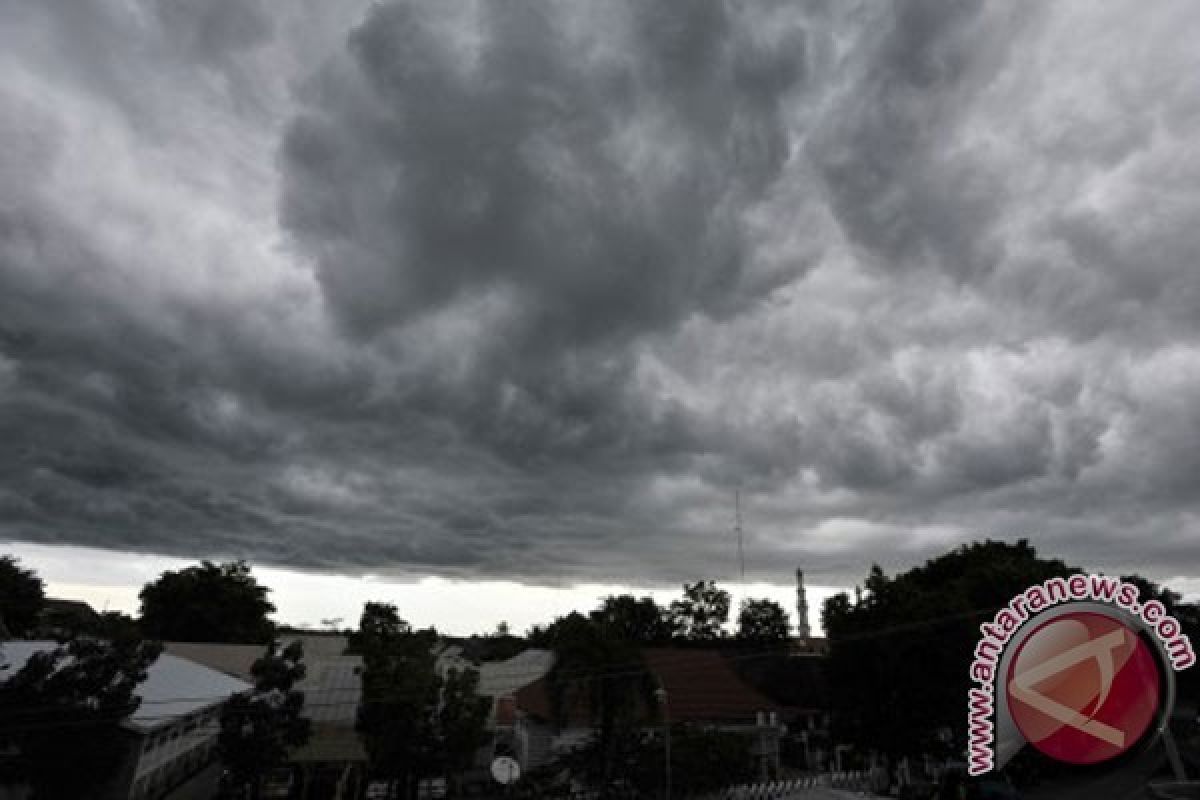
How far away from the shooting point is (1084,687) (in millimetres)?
15656

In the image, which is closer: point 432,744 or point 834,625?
point 432,744

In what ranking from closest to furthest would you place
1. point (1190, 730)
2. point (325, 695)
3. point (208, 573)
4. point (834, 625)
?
point (834, 625) → point (325, 695) → point (1190, 730) → point (208, 573)

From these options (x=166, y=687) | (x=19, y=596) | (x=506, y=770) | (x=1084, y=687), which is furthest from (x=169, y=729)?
(x=19, y=596)

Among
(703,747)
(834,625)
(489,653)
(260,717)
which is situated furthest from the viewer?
(489,653)

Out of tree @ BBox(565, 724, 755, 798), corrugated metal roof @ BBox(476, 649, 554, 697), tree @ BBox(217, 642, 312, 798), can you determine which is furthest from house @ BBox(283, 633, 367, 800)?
tree @ BBox(565, 724, 755, 798)

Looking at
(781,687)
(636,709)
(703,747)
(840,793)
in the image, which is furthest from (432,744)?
(781,687)

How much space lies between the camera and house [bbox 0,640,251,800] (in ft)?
91.4

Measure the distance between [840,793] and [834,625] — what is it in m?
19.1

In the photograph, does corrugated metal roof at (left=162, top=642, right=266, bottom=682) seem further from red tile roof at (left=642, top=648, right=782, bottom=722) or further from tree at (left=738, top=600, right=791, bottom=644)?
tree at (left=738, top=600, right=791, bottom=644)

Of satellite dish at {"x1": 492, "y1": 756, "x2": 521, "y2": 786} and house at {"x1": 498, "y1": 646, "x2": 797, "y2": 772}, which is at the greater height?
house at {"x1": 498, "y1": 646, "x2": 797, "y2": 772}

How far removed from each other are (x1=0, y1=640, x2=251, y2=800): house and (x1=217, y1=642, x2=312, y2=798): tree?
6.57 feet

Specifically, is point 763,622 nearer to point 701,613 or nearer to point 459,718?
point 701,613

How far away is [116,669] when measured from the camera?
1048 inches

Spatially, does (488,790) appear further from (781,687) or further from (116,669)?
(781,687)
